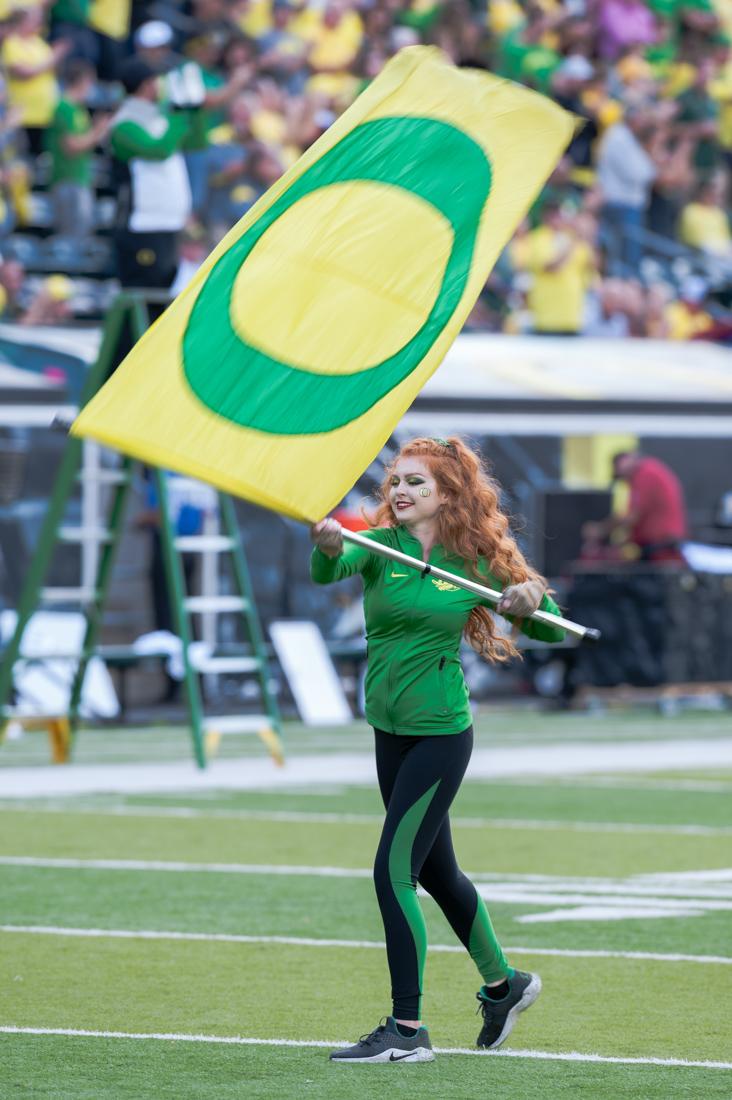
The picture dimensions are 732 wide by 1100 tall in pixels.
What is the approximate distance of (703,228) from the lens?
28.5m

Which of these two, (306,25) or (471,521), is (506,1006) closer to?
(471,521)

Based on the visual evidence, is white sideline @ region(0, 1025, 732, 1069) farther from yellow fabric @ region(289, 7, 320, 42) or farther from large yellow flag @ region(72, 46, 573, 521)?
yellow fabric @ region(289, 7, 320, 42)

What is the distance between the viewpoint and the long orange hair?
21.6 ft

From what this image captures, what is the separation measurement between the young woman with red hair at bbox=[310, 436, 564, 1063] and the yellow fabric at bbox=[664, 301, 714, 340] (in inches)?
767

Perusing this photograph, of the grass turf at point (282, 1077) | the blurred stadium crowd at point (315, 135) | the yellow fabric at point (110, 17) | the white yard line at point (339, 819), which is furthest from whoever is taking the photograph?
the yellow fabric at point (110, 17)

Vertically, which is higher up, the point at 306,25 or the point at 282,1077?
the point at 306,25

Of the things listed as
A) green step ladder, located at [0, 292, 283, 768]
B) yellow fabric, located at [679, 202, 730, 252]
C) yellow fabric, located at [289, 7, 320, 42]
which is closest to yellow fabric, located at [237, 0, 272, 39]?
yellow fabric, located at [289, 7, 320, 42]

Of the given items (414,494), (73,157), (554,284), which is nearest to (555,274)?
(554,284)

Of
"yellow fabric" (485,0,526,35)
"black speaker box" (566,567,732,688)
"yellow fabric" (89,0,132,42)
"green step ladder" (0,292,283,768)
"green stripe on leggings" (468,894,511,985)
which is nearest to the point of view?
"green stripe on leggings" (468,894,511,985)

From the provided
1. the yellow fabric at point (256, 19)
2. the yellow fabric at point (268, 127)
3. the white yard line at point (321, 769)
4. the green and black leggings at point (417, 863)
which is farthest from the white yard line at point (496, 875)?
the yellow fabric at point (256, 19)

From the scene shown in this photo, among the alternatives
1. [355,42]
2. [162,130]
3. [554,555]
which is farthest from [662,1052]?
[355,42]

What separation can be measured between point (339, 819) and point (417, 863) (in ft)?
20.3

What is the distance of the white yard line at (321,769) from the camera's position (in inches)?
552

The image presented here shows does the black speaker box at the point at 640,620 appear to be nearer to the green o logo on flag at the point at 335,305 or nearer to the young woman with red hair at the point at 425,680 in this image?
the green o logo on flag at the point at 335,305
